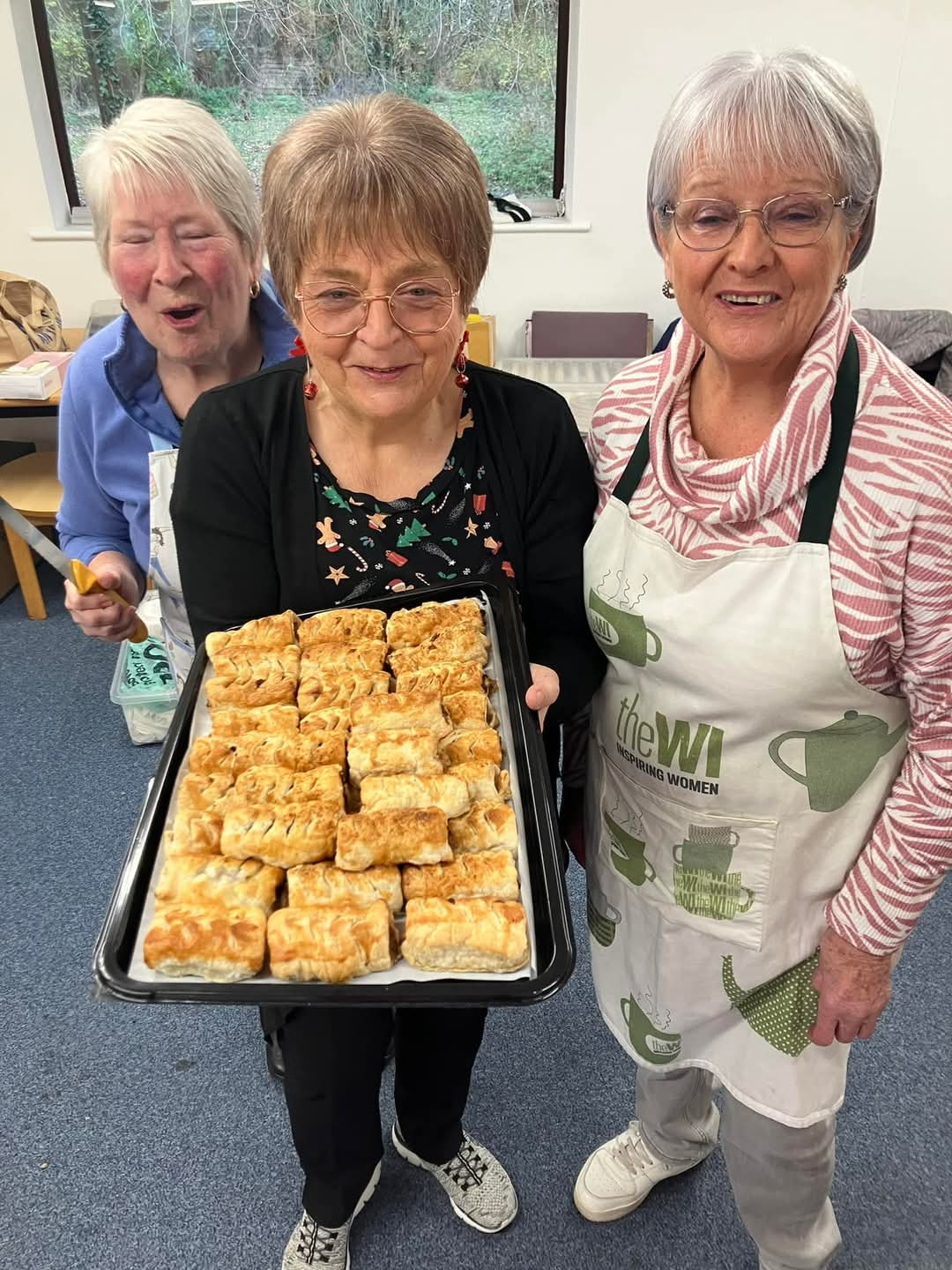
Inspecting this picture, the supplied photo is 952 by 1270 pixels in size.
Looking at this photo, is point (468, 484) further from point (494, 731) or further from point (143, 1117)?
point (143, 1117)

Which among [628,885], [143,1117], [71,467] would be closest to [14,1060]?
[143,1117]

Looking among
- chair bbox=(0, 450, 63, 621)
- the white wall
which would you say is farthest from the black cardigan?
the white wall

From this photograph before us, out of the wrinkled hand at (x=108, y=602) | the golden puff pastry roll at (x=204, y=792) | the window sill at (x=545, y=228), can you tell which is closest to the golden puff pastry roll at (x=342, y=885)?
the golden puff pastry roll at (x=204, y=792)

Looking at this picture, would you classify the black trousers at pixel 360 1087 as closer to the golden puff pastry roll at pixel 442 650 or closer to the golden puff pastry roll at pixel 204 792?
the golden puff pastry roll at pixel 204 792

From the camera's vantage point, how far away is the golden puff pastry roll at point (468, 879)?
3.19 feet

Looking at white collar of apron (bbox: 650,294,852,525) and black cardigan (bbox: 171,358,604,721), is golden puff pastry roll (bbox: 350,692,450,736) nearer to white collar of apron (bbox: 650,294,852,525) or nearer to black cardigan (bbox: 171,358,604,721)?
black cardigan (bbox: 171,358,604,721)

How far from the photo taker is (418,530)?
4.12 feet

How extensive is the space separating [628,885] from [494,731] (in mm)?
408

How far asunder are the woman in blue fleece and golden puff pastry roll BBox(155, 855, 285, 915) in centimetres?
69

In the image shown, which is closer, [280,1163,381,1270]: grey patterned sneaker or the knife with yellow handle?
the knife with yellow handle

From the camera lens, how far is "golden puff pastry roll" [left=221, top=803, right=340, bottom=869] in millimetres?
999

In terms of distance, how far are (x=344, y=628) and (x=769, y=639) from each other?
566 millimetres

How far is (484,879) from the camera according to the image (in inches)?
38.6

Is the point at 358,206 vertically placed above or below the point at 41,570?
above
